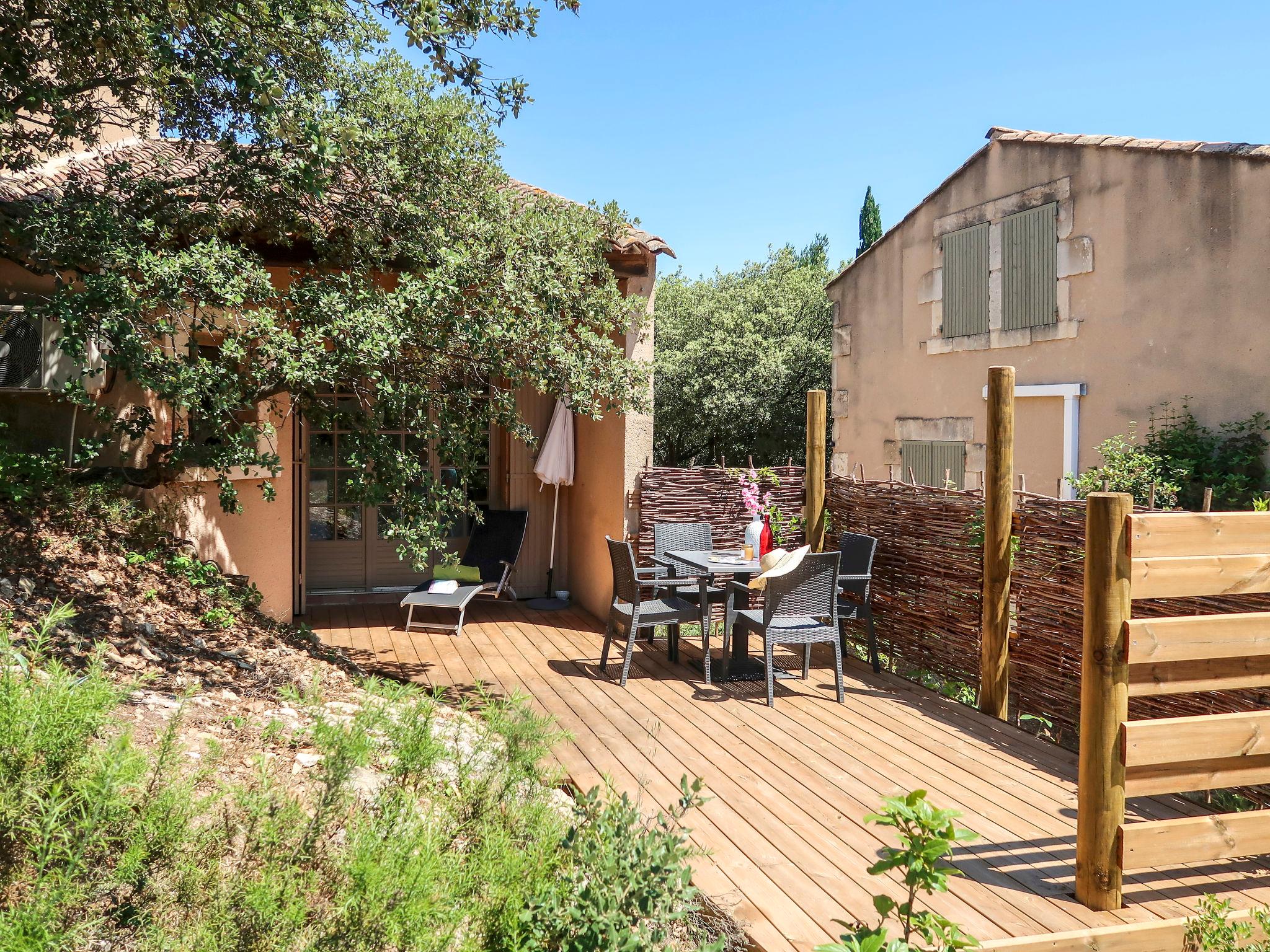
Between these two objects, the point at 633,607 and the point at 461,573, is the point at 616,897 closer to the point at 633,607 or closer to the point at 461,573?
the point at 633,607

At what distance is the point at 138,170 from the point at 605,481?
Answer: 14.8ft

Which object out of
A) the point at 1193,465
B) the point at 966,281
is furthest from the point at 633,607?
the point at 966,281

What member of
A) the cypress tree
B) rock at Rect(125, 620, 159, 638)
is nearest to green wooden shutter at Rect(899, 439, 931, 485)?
rock at Rect(125, 620, 159, 638)

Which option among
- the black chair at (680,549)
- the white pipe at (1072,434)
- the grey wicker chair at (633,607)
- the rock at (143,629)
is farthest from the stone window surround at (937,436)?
the rock at (143,629)

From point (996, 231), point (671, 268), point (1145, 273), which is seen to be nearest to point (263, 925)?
point (1145, 273)

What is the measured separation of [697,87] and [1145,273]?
8900 mm

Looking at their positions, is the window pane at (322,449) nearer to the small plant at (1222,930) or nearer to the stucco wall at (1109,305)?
the stucco wall at (1109,305)

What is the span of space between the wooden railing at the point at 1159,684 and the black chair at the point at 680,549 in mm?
3658

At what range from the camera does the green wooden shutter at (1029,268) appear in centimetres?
973

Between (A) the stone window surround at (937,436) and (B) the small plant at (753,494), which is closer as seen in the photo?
(B) the small plant at (753,494)

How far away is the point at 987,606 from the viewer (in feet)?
17.6

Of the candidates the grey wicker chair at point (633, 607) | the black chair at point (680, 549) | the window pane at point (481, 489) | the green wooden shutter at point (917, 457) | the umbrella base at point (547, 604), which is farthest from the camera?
the green wooden shutter at point (917, 457)

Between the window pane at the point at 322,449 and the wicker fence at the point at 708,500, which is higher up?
the window pane at the point at 322,449

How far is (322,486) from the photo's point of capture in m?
8.94
